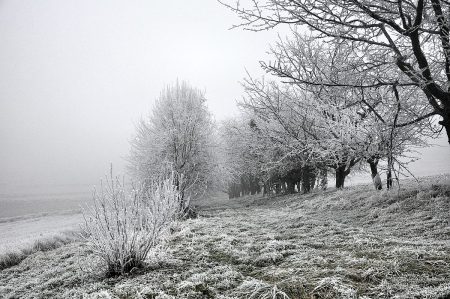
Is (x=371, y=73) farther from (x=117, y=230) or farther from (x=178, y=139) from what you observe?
(x=178, y=139)

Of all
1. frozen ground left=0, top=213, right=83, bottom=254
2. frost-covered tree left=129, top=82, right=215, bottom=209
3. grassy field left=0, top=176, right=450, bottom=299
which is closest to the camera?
grassy field left=0, top=176, right=450, bottom=299

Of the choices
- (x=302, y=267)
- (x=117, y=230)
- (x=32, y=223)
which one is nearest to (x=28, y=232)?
(x=32, y=223)

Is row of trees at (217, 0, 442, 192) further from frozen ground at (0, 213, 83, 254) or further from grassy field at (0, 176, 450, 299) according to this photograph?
frozen ground at (0, 213, 83, 254)

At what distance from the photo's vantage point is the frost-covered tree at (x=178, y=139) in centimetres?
1956

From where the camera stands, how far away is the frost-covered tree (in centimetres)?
1956

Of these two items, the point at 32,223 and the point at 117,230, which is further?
the point at 32,223

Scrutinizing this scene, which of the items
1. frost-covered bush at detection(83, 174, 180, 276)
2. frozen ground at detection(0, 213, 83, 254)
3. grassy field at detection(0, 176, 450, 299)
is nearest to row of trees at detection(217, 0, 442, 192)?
grassy field at detection(0, 176, 450, 299)

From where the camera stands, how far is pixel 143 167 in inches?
819

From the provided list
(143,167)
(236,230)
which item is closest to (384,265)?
(236,230)

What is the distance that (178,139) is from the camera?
64.5ft

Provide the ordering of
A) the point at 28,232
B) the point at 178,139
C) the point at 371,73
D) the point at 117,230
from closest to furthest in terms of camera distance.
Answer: the point at 117,230 → the point at 371,73 → the point at 178,139 → the point at 28,232

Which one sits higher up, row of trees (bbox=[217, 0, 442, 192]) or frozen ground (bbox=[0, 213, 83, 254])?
row of trees (bbox=[217, 0, 442, 192])

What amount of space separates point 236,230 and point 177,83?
1734 cm

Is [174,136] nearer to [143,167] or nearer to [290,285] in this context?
[143,167]
